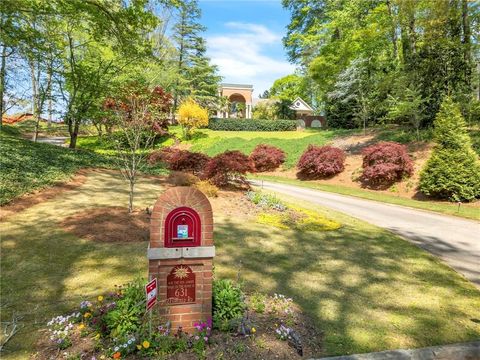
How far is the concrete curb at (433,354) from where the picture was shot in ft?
12.9

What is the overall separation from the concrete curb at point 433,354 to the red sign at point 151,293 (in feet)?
7.27

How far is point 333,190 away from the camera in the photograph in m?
19.2

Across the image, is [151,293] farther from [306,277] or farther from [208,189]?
[208,189]

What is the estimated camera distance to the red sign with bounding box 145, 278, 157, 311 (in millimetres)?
3742

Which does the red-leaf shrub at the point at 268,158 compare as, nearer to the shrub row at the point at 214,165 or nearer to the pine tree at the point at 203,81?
the shrub row at the point at 214,165

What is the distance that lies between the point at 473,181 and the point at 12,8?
20.6 m

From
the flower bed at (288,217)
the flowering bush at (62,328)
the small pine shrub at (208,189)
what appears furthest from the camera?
the small pine shrub at (208,189)

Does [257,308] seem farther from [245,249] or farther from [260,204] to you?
[260,204]

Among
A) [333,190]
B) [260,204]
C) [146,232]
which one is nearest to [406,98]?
[333,190]

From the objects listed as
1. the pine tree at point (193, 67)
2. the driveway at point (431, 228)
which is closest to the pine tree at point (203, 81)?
the pine tree at point (193, 67)

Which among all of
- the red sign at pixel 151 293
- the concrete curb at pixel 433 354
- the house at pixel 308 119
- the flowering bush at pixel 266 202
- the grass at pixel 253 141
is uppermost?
the house at pixel 308 119

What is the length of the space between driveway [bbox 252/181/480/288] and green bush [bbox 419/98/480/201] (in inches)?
110

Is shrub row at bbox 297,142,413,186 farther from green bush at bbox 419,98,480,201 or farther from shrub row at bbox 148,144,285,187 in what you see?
shrub row at bbox 148,144,285,187

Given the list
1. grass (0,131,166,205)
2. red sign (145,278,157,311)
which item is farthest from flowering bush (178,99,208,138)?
red sign (145,278,157,311)
